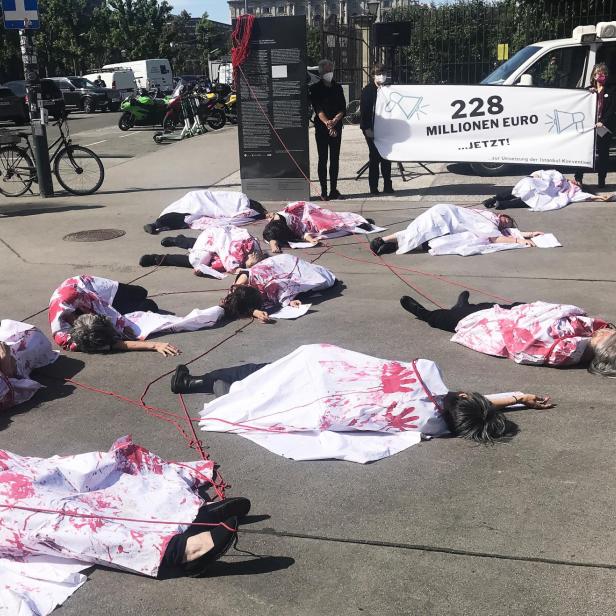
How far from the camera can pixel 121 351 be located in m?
6.11

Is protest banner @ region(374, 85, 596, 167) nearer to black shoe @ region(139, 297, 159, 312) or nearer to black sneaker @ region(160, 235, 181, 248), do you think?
black sneaker @ region(160, 235, 181, 248)

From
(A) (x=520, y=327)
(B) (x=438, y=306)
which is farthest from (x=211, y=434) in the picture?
(B) (x=438, y=306)

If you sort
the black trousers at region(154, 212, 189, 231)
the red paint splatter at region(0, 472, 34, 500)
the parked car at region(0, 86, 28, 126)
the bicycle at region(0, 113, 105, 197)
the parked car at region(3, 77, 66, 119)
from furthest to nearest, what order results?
the parked car at region(0, 86, 28, 126), the parked car at region(3, 77, 66, 119), the bicycle at region(0, 113, 105, 197), the black trousers at region(154, 212, 189, 231), the red paint splatter at region(0, 472, 34, 500)

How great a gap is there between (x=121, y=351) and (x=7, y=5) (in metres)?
8.75

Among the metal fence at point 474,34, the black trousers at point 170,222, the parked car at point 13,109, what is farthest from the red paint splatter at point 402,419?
the parked car at point 13,109

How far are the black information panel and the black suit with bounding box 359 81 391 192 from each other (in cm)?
95

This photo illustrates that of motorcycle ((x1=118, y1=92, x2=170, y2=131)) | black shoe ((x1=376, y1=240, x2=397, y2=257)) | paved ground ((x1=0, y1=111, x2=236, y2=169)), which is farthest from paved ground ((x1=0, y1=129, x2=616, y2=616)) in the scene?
motorcycle ((x1=118, y1=92, x2=170, y2=131))

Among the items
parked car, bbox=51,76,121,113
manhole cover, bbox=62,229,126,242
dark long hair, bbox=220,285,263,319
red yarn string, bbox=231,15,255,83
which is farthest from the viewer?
parked car, bbox=51,76,121,113

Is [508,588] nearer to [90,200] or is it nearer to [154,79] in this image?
[90,200]

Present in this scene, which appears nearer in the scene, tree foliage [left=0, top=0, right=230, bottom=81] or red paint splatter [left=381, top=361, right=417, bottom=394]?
red paint splatter [left=381, top=361, right=417, bottom=394]

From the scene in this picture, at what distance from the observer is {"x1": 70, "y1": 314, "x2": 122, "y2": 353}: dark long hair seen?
19.3 feet

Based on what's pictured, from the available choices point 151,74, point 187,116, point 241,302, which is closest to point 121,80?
point 151,74

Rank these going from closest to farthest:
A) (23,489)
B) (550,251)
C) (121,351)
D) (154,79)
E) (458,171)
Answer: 1. (23,489)
2. (121,351)
3. (550,251)
4. (458,171)
5. (154,79)

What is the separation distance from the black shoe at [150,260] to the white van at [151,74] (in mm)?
41810
